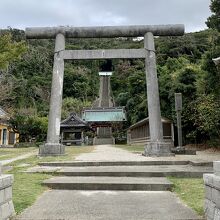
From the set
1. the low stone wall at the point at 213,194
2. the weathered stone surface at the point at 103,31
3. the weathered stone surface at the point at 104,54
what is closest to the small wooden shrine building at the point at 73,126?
the weathered stone surface at the point at 104,54

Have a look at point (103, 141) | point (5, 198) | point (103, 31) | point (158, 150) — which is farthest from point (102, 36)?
point (103, 141)

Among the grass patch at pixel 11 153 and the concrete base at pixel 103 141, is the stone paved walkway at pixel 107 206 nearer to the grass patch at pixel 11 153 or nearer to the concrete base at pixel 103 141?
the grass patch at pixel 11 153

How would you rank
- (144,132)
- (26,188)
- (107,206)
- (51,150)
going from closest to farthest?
(107,206), (26,188), (51,150), (144,132)

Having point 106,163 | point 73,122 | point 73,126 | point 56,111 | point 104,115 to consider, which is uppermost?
point 104,115

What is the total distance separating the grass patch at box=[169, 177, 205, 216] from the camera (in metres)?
4.58

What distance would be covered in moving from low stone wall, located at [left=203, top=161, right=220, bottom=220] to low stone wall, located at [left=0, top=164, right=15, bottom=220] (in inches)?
98.8

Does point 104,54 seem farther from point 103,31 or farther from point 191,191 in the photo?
point 191,191

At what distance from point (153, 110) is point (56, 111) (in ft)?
13.1

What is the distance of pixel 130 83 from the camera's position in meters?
34.1

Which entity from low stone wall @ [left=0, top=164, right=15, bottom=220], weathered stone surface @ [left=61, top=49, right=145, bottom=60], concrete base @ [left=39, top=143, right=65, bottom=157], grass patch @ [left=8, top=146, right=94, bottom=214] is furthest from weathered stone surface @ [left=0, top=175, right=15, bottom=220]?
weathered stone surface @ [left=61, top=49, right=145, bottom=60]

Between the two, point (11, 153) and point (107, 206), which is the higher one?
point (11, 153)

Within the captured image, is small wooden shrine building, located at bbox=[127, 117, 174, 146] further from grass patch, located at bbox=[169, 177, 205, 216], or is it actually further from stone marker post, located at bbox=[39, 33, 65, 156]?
grass patch, located at bbox=[169, 177, 205, 216]

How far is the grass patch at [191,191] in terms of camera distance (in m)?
4.58

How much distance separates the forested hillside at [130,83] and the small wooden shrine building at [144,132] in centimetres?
80
